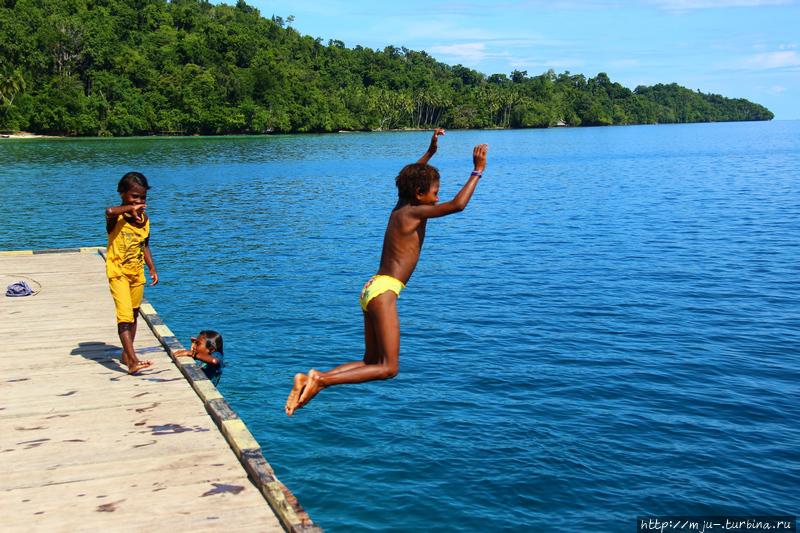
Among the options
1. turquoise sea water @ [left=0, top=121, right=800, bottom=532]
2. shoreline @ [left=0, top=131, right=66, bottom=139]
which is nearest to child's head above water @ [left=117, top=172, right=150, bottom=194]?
turquoise sea water @ [left=0, top=121, right=800, bottom=532]

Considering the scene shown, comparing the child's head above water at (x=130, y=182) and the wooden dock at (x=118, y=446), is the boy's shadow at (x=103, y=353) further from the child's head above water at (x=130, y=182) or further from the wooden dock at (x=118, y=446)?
the child's head above water at (x=130, y=182)

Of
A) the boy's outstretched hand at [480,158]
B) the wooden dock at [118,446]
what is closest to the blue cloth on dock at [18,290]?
the wooden dock at [118,446]

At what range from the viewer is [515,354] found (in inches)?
537

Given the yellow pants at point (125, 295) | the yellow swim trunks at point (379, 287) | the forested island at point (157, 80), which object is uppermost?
the forested island at point (157, 80)

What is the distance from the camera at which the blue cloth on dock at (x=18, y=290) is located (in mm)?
11766

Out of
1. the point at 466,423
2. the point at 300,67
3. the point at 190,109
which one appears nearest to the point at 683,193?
the point at 466,423

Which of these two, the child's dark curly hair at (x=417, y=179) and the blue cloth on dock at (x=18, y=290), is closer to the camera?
the child's dark curly hair at (x=417, y=179)

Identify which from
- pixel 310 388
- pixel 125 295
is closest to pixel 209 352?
pixel 125 295

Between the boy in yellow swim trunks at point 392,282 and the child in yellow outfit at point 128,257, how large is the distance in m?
2.81

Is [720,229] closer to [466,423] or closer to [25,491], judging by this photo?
[466,423]

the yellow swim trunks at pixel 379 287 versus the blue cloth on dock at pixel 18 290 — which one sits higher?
the yellow swim trunks at pixel 379 287

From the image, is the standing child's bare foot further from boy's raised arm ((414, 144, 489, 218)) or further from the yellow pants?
the yellow pants

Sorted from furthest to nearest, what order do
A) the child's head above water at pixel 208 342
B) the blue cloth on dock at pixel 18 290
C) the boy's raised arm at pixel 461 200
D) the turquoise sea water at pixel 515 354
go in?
the blue cloth on dock at pixel 18 290, the child's head above water at pixel 208 342, the turquoise sea water at pixel 515 354, the boy's raised arm at pixel 461 200

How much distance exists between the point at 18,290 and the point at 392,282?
8.03 meters
